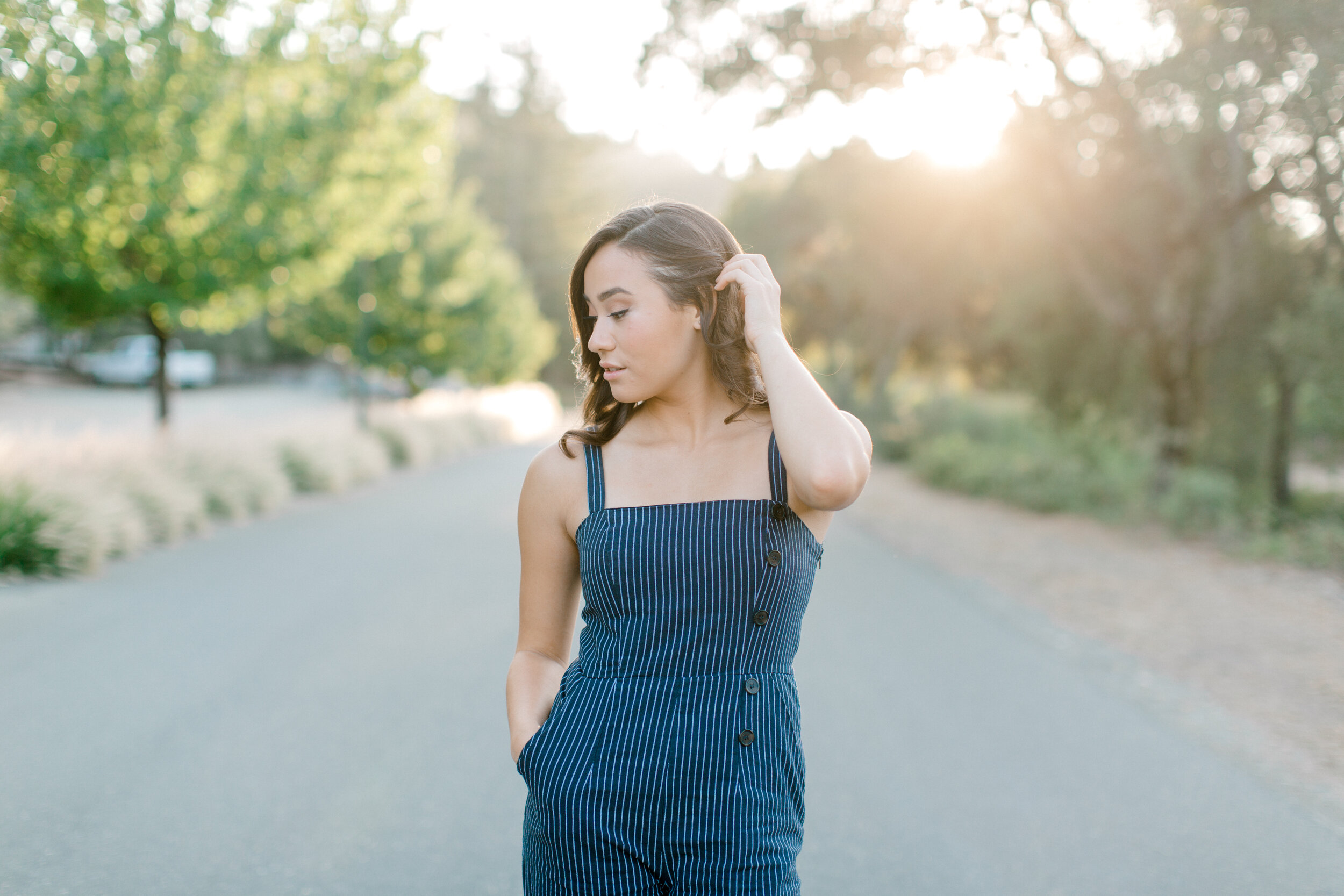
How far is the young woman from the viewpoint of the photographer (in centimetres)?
171

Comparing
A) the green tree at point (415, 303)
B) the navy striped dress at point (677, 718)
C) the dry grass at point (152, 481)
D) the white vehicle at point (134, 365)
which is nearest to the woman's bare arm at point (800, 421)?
the navy striped dress at point (677, 718)

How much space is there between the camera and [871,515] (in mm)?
15578

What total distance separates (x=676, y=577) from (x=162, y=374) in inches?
550

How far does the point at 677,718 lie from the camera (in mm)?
1751

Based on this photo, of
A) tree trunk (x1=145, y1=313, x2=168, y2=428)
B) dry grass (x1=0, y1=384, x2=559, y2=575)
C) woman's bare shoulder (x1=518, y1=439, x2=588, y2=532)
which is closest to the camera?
woman's bare shoulder (x1=518, y1=439, x2=588, y2=532)

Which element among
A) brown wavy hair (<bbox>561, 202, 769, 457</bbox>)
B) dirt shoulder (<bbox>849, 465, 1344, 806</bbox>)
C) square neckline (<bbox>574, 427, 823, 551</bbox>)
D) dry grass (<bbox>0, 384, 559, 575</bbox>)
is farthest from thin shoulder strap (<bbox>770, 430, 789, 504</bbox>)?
dry grass (<bbox>0, 384, 559, 575</bbox>)

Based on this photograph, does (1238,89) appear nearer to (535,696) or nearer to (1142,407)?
(1142,407)

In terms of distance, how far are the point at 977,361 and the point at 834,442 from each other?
4049 cm

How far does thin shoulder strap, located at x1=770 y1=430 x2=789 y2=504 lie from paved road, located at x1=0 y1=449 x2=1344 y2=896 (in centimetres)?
213

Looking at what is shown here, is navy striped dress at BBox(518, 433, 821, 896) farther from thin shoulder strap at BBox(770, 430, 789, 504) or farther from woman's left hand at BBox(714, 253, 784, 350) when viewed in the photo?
woman's left hand at BBox(714, 253, 784, 350)

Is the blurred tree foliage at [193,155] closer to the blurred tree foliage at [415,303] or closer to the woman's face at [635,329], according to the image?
the blurred tree foliage at [415,303]

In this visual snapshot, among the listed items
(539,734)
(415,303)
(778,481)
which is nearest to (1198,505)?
(778,481)

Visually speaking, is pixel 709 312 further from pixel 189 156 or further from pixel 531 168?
pixel 531 168

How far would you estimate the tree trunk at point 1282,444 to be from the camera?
16391 mm
